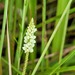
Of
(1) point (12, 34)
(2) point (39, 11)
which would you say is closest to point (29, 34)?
(1) point (12, 34)

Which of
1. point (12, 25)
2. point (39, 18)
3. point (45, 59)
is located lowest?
point (45, 59)

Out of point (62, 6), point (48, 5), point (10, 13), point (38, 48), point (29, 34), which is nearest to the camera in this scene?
point (29, 34)

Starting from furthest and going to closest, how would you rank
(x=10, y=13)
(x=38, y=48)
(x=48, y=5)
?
1. (x=48, y=5)
2. (x=38, y=48)
3. (x=10, y=13)

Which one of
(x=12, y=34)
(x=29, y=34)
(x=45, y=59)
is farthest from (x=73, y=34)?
(x=29, y=34)

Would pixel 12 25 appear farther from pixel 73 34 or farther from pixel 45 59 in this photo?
pixel 73 34

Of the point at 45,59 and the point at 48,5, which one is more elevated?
the point at 48,5

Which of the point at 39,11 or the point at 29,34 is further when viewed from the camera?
the point at 39,11

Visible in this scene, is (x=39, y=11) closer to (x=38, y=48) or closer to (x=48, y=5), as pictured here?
(x=48, y=5)
